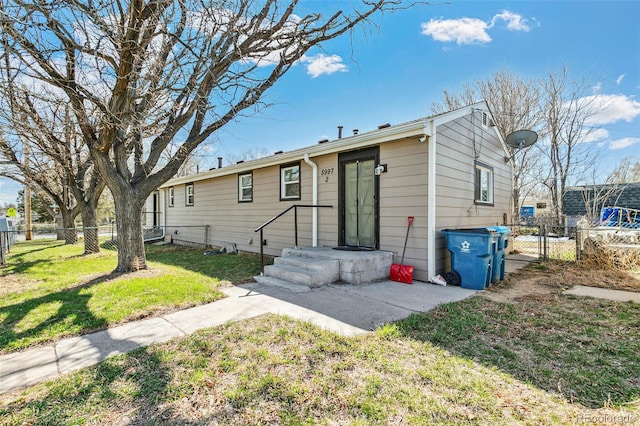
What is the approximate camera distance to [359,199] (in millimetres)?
6449

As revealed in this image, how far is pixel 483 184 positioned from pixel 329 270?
5091 mm

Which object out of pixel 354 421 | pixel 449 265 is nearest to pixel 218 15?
pixel 354 421

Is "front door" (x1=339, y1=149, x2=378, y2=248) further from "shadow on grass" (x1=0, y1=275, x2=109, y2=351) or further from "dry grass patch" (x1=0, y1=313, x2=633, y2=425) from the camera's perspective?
"shadow on grass" (x1=0, y1=275, x2=109, y2=351)

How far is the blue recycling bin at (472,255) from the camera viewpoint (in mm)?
5027

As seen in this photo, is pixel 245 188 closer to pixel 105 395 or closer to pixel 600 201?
pixel 105 395

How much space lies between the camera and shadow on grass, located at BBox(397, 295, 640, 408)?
2199mm

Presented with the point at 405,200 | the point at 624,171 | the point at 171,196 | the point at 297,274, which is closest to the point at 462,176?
the point at 405,200

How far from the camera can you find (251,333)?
310 cm

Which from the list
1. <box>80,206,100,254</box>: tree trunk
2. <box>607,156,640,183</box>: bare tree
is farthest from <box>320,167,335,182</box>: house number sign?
<box>607,156,640,183</box>: bare tree

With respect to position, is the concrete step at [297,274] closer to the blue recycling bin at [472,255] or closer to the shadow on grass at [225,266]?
the shadow on grass at [225,266]

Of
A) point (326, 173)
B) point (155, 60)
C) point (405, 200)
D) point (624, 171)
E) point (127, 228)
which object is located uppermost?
point (155, 60)

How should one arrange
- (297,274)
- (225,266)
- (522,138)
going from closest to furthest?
(297,274) → (225,266) → (522,138)

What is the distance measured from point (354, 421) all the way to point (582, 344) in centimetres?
246

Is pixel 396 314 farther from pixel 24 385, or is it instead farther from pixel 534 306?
pixel 24 385
